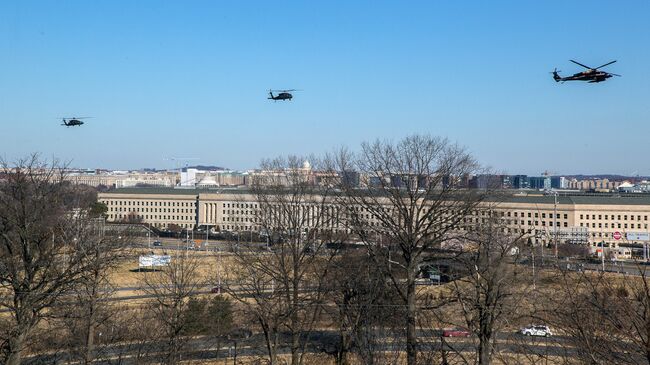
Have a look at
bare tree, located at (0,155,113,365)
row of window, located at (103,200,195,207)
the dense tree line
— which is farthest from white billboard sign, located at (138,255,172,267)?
row of window, located at (103,200,195,207)

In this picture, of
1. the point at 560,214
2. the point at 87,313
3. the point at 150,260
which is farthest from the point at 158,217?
the point at 87,313

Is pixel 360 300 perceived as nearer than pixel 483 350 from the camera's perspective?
No

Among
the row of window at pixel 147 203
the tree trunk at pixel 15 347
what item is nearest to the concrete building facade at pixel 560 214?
the row of window at pixel 147 203

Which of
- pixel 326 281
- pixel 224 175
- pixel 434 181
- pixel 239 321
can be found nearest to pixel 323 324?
pixel 239 321

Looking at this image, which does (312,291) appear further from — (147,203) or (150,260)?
(147,203)

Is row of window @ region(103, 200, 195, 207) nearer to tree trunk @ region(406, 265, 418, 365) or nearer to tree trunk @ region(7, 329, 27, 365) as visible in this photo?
tree trunk @ region(406, 265, 418, 365)

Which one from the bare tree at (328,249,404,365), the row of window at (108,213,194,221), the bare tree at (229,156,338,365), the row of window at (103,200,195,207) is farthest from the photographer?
the row of window at (103,200,195,207)

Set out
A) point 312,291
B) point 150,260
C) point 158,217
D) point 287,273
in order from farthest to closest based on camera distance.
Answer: point 158,217
point 150,260
point 312,291
point 287,273

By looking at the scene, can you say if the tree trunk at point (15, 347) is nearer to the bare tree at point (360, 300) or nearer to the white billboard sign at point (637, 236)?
the bare tree at point (360, 300)

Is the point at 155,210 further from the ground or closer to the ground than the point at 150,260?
further from the ground
